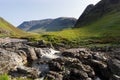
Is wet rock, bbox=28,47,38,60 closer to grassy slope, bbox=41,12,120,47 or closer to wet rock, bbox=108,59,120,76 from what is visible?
wet rock, bbox=108,59,120,76

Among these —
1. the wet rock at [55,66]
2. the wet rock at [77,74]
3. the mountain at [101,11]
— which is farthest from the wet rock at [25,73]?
the mountain at [101,11]

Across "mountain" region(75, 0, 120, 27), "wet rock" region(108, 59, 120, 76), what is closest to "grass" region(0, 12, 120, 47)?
"mountain" region(75, 0, 120, 27)

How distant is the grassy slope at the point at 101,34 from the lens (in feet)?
362

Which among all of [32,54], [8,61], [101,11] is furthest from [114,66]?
[101,11]

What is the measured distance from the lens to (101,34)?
4958 inches

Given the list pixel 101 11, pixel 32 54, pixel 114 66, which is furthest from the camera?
pixel 101 11

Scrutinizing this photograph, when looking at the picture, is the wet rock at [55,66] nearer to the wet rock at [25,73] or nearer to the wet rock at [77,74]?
the wet rock at [77,74]

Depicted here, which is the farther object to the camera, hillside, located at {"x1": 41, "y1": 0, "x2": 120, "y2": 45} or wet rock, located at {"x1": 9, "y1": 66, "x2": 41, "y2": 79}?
hillside, located at {"x1": 41, "y1": 0, "x2": 120, "y2": 45}

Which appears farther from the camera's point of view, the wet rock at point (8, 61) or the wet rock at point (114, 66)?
the wet rock at point (114, 66)

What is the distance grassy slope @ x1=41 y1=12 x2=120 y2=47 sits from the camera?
110312mm

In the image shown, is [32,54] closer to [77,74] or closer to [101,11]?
[77,74]

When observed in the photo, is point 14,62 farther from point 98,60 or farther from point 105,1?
point 105,1

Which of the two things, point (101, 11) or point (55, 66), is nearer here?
point (55, 66)

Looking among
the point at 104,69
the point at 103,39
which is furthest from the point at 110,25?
the point at 104,69
